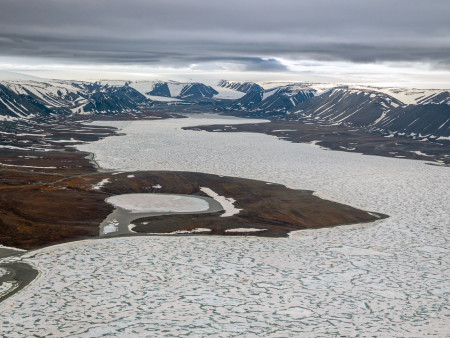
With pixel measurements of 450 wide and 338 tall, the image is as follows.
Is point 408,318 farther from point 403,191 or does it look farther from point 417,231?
point 403,191

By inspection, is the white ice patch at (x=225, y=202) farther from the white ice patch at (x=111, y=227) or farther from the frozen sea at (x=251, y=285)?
the white ice patch at (x=111, y=227)

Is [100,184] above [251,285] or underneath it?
underneath

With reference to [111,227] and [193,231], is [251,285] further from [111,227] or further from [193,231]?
[111,227]

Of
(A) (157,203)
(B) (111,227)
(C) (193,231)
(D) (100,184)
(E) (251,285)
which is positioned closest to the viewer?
(E) (251,285)

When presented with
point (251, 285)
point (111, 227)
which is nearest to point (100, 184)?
point (111, 227)

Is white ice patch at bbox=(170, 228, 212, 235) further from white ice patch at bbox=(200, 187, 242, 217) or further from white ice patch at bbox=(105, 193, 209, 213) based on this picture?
white ice patch at bbox=(105, 193, 209, 213)

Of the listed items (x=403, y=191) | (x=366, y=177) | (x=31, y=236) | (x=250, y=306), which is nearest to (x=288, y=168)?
(x=366, y=177)

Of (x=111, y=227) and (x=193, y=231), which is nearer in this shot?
(x=193, y=231)
